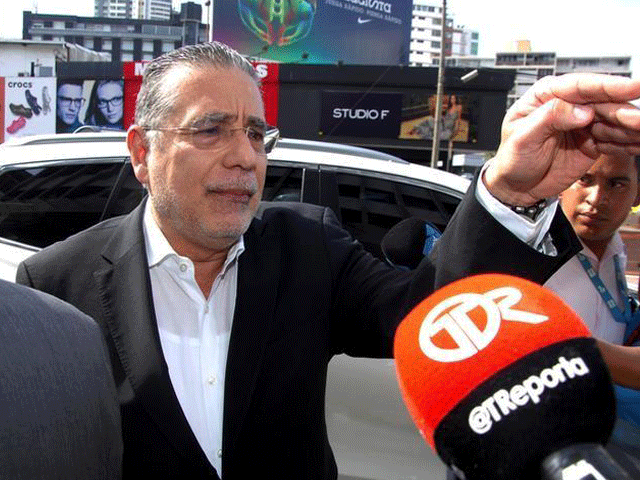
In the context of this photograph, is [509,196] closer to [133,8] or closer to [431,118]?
[431,118]

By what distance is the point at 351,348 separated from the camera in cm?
183

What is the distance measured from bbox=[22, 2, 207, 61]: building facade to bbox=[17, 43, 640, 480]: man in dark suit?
300ft

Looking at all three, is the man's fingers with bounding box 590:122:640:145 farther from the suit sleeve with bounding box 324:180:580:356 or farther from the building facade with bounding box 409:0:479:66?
the building facade with bounding box 409:0:479:66

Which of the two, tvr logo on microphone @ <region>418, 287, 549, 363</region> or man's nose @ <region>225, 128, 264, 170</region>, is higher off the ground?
man's nose @ <region>225, 128, 264, 170</region>

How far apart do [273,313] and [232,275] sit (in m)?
0.15

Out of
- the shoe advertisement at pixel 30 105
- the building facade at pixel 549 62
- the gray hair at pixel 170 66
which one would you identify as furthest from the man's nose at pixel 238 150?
the building facade at pixel 549 62

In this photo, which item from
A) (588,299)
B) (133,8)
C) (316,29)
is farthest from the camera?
(133,8)

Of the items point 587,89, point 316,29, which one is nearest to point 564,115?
point 587,89

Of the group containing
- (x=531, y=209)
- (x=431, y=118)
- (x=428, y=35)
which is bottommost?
(x=531, y=209)

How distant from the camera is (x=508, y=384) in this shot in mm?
863

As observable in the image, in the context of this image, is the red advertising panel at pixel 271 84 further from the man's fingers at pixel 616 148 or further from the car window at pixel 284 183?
the man's fingers at pixel 616 148

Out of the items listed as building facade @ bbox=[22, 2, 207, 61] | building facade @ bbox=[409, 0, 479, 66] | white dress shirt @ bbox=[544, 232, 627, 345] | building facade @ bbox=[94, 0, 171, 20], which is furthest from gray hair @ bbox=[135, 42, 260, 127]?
building facade @ bbox=[94, 0, 171, 20]

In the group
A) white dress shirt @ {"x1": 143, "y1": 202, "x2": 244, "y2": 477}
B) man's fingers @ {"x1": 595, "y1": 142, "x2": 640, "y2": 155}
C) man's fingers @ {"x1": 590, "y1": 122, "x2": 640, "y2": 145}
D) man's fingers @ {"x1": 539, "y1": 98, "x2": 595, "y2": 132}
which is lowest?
white dress shirt @ {"x1": 143, "y1": 202, "x2": 244, "y2": 477}

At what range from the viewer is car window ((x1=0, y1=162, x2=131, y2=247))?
3.33m
